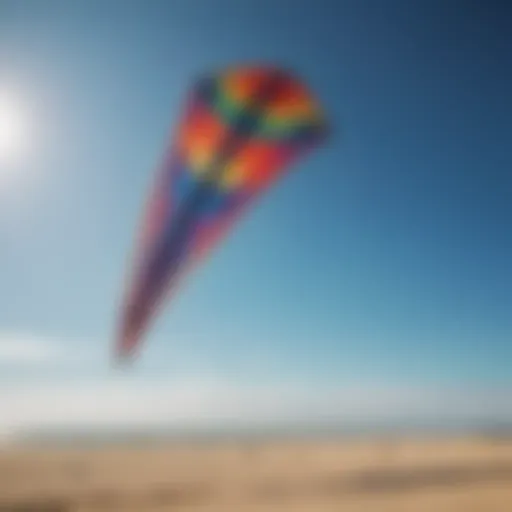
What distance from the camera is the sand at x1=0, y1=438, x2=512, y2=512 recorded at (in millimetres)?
3084

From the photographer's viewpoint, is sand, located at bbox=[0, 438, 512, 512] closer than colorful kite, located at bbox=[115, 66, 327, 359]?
Yes

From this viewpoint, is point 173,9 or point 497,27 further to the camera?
point 497,27

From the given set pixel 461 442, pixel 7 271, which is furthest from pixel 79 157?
pixel 461 442

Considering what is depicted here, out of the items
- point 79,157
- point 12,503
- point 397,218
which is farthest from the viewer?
point 397,218

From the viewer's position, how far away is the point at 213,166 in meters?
3.49

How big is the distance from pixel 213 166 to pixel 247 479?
1494 millimetres

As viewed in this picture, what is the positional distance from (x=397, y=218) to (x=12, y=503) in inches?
87.5

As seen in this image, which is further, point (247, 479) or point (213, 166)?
point (213, 166)

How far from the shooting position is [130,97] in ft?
10.9

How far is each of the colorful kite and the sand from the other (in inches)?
22.0

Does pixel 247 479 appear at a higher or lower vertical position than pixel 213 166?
lower

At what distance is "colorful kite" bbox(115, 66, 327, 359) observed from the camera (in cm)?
329

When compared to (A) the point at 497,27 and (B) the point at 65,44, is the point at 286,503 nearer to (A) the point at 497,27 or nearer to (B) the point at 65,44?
(B) the point at 65,44

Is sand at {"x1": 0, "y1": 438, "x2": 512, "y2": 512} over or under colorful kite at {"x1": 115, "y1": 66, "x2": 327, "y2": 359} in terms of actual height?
under
